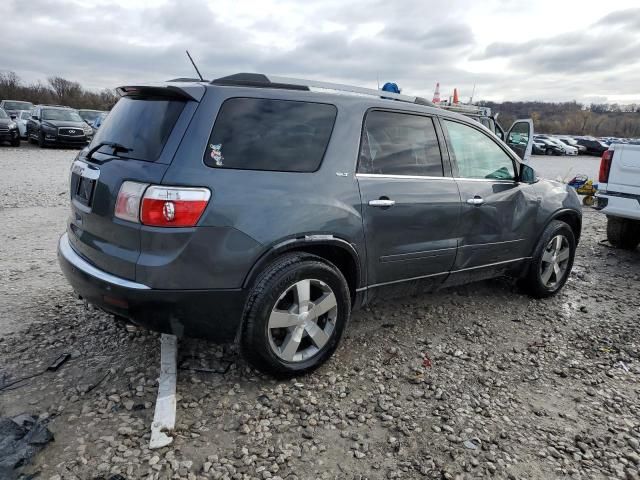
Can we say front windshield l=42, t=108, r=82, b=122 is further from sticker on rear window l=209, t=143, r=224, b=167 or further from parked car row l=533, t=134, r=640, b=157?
parked car row l=533, t=134, r=640, b=157

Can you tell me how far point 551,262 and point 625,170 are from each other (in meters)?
2.43

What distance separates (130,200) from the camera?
8.54 feet

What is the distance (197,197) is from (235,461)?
1.36m

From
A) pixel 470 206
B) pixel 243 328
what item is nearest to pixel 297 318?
pixel 243 328

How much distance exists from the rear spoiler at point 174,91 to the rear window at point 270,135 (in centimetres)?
16

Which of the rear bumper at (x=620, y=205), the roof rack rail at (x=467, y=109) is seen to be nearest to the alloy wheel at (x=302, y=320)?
the rear bumper at (x=620, y=205)

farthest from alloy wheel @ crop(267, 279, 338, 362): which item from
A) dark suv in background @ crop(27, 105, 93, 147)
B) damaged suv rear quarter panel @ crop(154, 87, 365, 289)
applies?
dark suv in background @ crop(27, 105, 93, 147)

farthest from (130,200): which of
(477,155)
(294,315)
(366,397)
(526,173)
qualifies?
(526,173)

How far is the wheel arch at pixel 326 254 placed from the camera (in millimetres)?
2768

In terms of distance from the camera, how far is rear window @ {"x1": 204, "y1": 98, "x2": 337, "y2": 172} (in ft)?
8.90

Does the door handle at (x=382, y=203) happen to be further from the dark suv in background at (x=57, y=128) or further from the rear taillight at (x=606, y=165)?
the dark suv in background at (x=57, y=128)

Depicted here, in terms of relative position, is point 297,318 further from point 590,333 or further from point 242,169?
point 590,333

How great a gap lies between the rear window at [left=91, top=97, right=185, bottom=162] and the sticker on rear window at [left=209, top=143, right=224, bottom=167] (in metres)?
0.27

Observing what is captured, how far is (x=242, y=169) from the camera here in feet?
8.92
